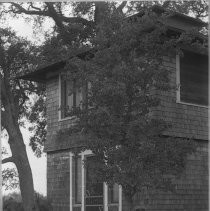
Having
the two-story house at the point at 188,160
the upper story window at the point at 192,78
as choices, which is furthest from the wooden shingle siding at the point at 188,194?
the upper story window at the point at 192,78

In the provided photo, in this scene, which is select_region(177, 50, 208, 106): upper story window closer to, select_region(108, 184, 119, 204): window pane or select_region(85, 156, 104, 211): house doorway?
select_region(108, 184, 119, 204): window pane

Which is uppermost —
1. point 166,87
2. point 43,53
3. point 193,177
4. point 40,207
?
point 43,53

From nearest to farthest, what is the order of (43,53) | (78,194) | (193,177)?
(193,177), (78,194), (43,53)

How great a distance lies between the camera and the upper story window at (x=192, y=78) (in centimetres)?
1392

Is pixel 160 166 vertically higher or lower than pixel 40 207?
higher

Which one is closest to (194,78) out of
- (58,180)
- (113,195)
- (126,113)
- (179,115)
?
(179,115)

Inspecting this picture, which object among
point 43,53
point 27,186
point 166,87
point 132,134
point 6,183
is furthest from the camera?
point 43,53

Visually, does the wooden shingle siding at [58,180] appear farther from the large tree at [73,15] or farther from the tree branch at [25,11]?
the tree branch at [25,11]

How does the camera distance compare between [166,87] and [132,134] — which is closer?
[132,134]

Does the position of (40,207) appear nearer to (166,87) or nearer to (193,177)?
(193,177)

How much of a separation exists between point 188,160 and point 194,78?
2.28 metres

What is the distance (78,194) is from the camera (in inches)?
614

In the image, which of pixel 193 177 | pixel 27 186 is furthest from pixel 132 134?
pixel 27 186

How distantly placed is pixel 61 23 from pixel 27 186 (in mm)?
9091
